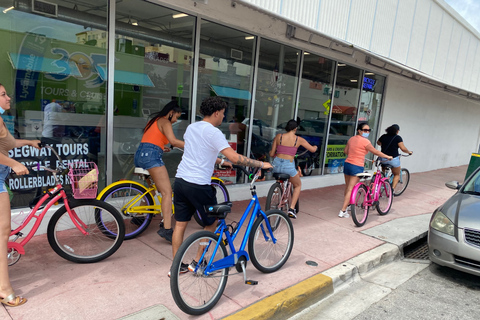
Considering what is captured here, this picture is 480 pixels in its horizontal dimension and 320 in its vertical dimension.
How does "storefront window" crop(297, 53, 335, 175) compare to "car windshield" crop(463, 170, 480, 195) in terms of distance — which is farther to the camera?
"storefront window" crop(297, 53, 335, 175)

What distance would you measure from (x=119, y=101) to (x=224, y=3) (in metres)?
2.40

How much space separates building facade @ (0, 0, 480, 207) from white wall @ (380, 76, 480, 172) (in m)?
1.16

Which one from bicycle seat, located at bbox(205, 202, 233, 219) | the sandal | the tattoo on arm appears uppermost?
the tattoo on arm

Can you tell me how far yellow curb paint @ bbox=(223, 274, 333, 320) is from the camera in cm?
296

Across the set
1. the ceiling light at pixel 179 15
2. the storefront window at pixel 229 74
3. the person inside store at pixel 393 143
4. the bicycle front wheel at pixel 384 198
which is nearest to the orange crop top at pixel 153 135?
the storefront window at pixel 229 74

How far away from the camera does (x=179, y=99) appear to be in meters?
5.93

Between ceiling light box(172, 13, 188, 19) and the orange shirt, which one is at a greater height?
ceiling light box(172, 13, 188, 19)

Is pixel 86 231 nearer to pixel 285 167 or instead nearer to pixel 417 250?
pixel 285 167

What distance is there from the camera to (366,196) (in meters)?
5.87

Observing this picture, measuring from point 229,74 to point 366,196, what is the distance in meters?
3.50

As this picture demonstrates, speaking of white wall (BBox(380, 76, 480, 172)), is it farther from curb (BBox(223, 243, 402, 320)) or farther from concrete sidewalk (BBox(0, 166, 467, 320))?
curb (BBox(223, 243, 402, 320))

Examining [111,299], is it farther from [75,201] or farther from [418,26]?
[418,26]

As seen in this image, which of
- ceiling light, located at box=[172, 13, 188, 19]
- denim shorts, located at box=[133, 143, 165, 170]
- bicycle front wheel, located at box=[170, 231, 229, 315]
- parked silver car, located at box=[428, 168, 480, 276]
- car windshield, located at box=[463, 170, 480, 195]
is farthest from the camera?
ceiling light, located at box=[172, 13, 188, 19]

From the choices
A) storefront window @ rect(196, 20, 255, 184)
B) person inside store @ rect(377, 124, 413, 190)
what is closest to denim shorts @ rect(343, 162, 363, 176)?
person inside store @ rect(377, 124, 413, 190)
